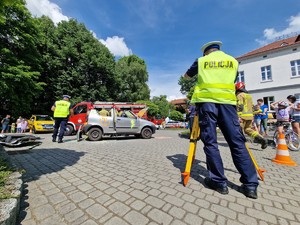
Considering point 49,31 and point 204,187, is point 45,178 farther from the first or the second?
point 49,31

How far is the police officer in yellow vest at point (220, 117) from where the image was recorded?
239cm

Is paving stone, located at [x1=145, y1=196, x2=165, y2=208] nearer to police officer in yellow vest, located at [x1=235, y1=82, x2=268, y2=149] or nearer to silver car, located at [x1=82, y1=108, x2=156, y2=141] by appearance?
police officer in yellow vest, located at [x1=235, y1=82, x2=268, y2=149]

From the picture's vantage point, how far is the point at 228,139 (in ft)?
8.15

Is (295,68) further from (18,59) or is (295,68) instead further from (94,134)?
(18,59)

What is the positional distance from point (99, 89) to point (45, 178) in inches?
791

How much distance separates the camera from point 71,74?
→ 66.3 ft

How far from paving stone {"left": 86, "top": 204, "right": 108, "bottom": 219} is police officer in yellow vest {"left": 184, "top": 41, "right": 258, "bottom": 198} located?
→ 1558mm

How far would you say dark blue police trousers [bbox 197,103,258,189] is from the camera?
2.37 meters

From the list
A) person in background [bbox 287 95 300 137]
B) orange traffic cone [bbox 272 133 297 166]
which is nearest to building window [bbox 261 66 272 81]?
person in background [bbox 287 95 300 137]

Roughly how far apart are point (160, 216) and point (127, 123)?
7.44 metres

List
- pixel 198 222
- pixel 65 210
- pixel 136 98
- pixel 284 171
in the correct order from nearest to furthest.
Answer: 1. pixel 198 222
2. pixel 65 210
3. pixel 284 171
4. pixel 136 98

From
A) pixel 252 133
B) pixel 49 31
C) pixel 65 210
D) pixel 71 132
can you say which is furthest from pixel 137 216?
pixel 49 31

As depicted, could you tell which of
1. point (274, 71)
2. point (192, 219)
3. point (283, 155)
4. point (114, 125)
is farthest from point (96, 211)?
point (274, 71)

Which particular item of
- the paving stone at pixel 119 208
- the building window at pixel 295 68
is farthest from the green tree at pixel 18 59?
the building window at pixel 295 68
